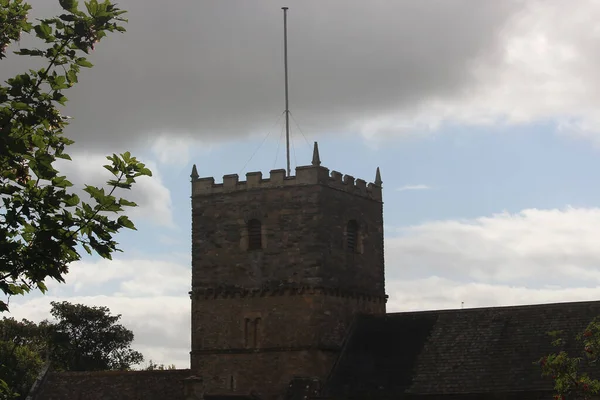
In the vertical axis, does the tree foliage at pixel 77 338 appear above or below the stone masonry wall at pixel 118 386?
above

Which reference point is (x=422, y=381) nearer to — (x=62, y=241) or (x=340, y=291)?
(x=340, y=291)

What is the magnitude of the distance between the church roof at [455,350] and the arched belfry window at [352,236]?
3549 mm

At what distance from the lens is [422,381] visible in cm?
4394

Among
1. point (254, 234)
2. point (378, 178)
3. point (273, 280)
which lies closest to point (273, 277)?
point (273, 280)

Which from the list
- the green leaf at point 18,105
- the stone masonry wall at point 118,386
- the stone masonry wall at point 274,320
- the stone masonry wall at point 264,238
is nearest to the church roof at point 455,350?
the stone masonry wall at point 274,320

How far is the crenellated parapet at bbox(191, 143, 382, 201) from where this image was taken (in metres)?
47.5

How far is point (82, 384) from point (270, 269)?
12.9m

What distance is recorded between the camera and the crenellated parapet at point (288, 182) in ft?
156

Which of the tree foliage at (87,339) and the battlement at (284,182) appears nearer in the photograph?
the battlement at (284,182)

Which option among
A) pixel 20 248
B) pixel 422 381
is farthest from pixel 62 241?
pixel 422 381

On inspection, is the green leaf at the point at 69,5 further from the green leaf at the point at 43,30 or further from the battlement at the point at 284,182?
the battlement at the point at 284,182

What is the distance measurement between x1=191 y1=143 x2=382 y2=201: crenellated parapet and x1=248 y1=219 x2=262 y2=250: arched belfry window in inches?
60.8

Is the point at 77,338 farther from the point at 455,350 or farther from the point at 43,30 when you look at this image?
the point at 43,30

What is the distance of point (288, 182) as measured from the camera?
47.8 m
